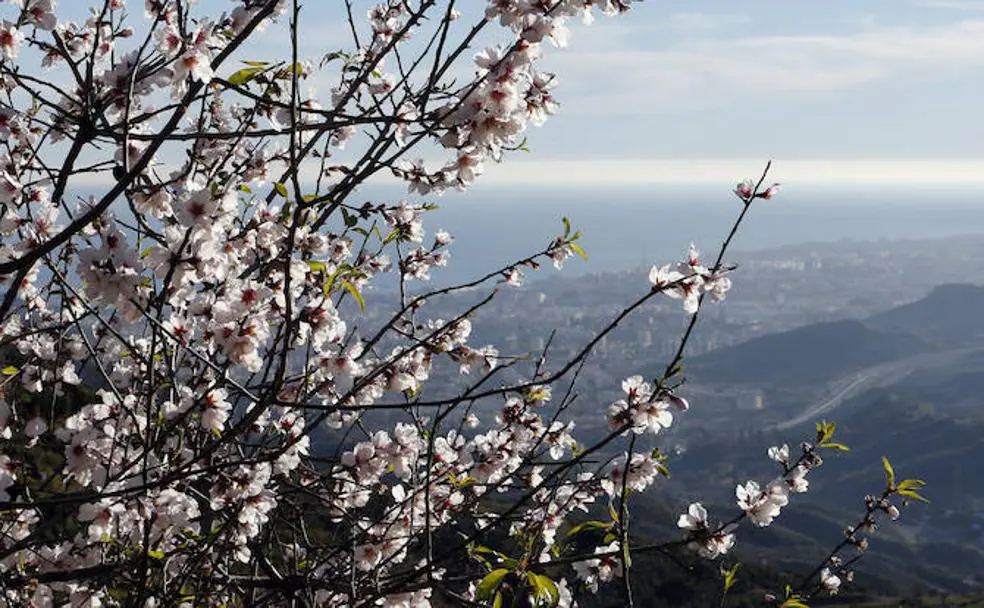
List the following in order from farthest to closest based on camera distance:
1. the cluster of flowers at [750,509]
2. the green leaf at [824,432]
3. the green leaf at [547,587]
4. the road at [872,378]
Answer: the road at [872,378] < the green leaf at [824,432] < the cluster of flowers at [750,509] < the green leaf at [547,587]

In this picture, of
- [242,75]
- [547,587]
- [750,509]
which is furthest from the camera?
[750,509]

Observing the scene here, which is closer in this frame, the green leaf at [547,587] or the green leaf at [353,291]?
the green leaf at [547,587]

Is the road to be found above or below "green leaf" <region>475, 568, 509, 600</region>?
above

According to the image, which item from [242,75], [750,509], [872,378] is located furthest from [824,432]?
[872,378]

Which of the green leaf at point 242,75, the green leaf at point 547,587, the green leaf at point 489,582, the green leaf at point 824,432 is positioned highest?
the green leaf at point 242,75

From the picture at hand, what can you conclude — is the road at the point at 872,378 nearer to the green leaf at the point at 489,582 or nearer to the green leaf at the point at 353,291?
the green leaf at the point at 353,291

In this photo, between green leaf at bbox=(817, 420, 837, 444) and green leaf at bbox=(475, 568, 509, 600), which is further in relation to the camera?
green leaf at bbox=(817, 420, 837, 444)

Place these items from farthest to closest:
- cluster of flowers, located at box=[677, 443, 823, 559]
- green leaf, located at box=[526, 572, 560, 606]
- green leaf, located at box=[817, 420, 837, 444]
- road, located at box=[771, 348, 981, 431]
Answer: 1. road, located at box=[771, 348, 981, 431]
2. green leaf, located at box=[817, 420, 837, 444]
3. cluster of flowers, located at box=[677, 443, 823, 559]
4. green leaf, located at box=[526, 572, 560, 606]

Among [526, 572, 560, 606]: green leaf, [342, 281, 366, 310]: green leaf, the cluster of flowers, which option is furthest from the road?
[526, 572, 560, 606]: green leaf

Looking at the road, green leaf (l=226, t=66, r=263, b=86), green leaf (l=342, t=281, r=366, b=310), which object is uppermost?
the road

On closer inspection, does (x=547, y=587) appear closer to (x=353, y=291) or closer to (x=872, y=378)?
(x=353, y=291)

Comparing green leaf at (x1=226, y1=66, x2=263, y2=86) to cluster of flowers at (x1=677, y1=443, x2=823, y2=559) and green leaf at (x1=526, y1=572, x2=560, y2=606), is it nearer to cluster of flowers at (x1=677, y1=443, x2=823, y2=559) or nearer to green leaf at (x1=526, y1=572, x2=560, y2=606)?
green leaf at (x1=526, y1=572, x2=560, y2=606)

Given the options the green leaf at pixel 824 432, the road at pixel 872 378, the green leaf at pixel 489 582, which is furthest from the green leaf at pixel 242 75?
the road at pixel 872 378

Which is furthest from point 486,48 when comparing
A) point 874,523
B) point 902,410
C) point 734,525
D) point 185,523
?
point 902,410
